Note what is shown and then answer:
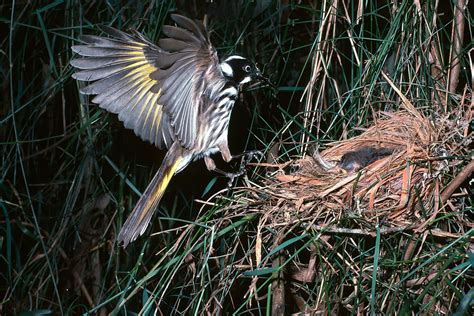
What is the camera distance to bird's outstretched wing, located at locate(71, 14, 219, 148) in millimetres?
3051

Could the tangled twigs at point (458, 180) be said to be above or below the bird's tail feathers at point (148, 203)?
above

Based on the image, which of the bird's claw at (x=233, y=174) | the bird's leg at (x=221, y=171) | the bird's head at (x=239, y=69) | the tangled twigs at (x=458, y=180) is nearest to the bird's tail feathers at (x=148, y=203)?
the bird's leg at (x=221, y=171)

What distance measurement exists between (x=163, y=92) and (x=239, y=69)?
335 mm

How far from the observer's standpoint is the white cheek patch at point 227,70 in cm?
321

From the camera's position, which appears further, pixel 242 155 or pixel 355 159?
pixel 242 155

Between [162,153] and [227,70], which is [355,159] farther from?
[162,153]

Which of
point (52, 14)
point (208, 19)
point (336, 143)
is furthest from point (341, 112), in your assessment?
point (52, 14)

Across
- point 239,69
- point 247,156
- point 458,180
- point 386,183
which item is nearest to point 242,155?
point 247,156

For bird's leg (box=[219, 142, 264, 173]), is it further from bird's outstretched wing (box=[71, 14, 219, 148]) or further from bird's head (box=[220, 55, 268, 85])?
bird's head (box=[220, 55, 268, 85])

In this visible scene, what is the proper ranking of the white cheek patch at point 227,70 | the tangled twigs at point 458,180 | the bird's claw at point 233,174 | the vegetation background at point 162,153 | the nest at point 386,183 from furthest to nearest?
the bird's claw at point 233,174 → the white cheek patch at point 227,70 → the vegetation background at point 162,153 → the nest at point 386,183 → the tangled twigs at point 458,180

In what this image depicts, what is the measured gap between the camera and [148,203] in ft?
10.8

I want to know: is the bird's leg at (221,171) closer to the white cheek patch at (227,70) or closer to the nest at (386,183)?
the nest at (386,183)

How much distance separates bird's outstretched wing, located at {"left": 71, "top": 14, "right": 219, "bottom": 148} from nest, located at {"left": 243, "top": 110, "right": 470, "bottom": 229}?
1.54 feet

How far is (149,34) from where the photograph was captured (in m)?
3.43
